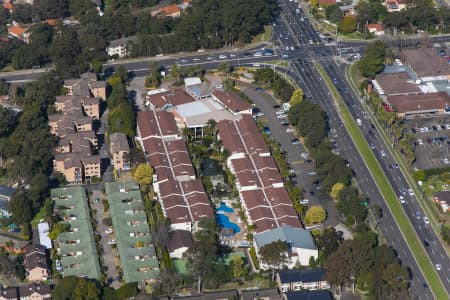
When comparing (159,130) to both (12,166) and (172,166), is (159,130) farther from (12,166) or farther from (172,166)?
(12,166)

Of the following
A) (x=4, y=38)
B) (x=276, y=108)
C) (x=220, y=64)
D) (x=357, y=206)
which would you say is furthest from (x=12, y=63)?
(x=357, y=206)

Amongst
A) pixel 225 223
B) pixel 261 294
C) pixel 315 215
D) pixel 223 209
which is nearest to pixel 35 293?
pixel 261 294

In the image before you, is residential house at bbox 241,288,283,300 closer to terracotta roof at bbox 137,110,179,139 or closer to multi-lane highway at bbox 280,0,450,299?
multi-lane highway at bbox 280,0,450,299

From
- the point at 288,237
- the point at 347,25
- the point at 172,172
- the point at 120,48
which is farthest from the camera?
the point at 347,25

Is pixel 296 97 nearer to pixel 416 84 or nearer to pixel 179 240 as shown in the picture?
pixel 416 84

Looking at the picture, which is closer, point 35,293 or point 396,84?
point 35,293

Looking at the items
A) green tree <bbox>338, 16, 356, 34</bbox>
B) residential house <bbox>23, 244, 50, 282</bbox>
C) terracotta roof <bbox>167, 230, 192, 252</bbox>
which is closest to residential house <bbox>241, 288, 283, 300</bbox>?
terracotta roof <bbox>167, 230, 192, 252</bbox>
